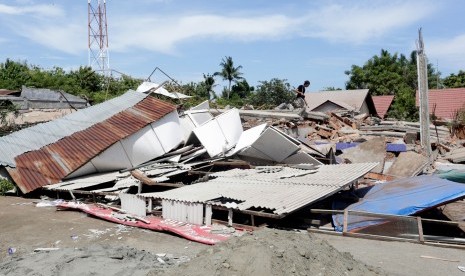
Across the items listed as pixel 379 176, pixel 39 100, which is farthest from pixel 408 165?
pixel 39 100

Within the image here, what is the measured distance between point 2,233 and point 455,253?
8.50 metres

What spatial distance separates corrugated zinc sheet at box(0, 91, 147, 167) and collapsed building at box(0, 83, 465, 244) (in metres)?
0.04

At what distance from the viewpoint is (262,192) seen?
30.4 ft

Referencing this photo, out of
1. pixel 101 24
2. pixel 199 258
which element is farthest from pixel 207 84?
pixel 199 258

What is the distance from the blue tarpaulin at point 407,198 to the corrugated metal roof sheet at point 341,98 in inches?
817

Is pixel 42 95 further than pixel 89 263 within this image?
Yes

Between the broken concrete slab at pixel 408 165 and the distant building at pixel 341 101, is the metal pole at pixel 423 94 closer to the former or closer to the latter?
the broken concrete slab at pixel 408 165

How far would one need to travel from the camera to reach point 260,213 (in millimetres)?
7949

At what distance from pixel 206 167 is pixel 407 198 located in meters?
6.38

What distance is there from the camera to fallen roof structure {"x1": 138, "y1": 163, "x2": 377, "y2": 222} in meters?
8.26

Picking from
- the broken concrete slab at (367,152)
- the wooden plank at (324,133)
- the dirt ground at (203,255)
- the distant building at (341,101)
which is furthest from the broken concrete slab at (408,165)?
the distant building at (341,101)

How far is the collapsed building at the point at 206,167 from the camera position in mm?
8656

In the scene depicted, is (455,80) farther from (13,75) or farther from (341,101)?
(13,75)

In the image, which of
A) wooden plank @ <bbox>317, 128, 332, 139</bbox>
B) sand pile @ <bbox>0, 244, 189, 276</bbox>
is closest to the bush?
sand pile @ <bbox>0, 244, 189, 276</bbox>
